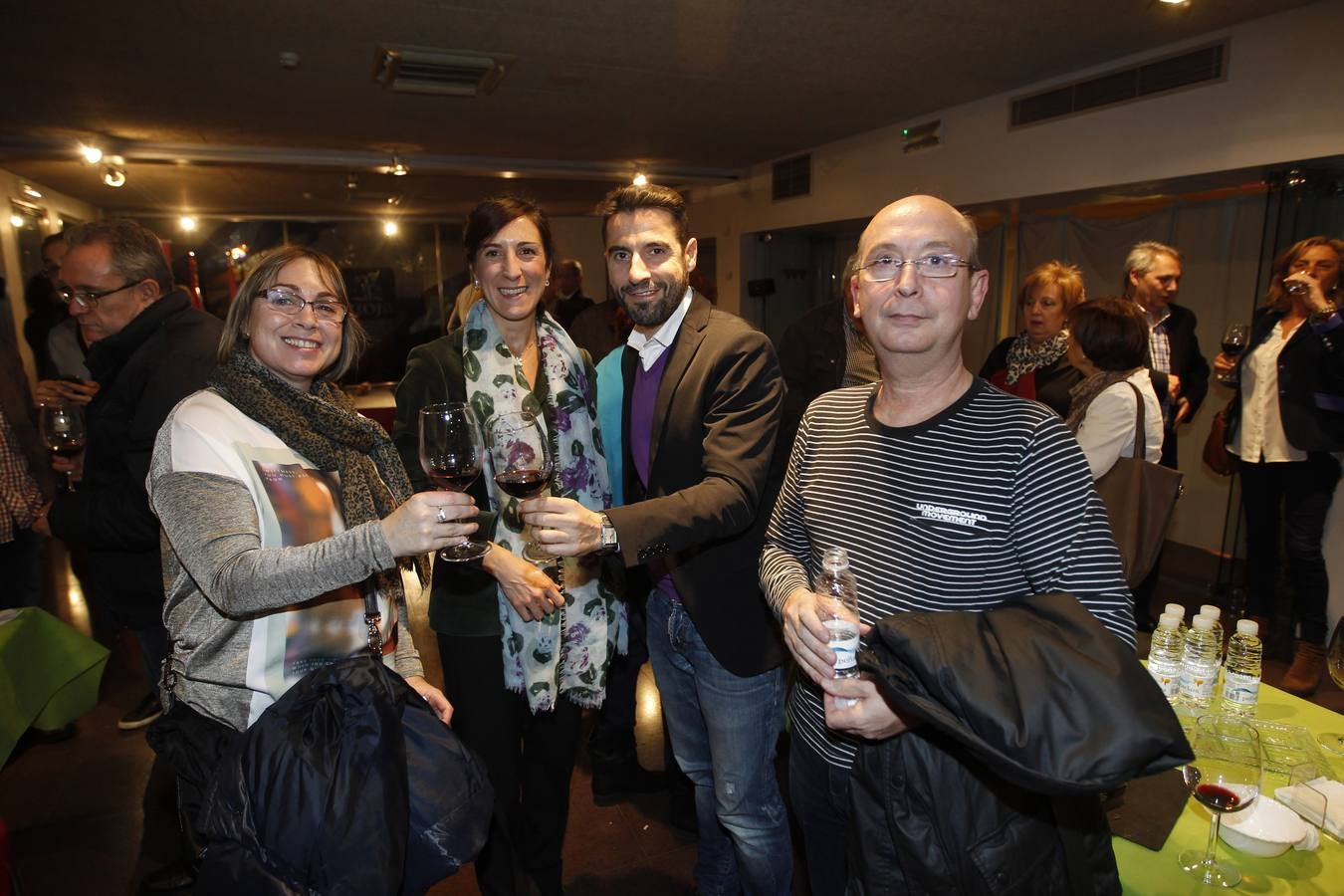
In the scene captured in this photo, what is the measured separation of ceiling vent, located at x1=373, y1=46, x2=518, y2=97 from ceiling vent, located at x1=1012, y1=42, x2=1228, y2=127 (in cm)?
368

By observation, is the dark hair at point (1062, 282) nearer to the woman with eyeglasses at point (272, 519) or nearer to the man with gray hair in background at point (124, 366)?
the woman with eyeglasses at point (272, 519)

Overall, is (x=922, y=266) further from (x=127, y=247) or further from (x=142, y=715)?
(x=142, y=715)

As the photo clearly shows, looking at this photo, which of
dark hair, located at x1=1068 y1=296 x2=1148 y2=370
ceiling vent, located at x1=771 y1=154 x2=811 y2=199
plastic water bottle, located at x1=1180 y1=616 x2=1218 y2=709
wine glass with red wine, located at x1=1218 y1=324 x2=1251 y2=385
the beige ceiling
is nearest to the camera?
plastic water bottle, located at x1=1180 y1=616 x2=1218 y2=709

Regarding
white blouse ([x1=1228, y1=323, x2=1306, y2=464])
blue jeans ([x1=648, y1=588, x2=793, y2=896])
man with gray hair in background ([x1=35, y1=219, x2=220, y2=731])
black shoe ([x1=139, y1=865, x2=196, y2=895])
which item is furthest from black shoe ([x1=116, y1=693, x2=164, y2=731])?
white blouse ([x1=1228, y1=323, x2=1306, y2=464])

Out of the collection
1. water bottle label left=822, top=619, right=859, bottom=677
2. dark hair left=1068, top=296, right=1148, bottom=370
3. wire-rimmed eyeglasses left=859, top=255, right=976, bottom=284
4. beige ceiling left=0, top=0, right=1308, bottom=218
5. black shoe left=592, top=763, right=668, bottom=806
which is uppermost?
beige ceiling left=0, top=0, right=1308, bottom=218

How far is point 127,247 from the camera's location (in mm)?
2209

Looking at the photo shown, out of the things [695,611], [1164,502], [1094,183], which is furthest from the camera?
[1094,183]

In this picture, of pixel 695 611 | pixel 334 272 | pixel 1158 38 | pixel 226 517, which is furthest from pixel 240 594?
pixel 1158 38

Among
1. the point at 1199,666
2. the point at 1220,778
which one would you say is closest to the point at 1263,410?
the point at 1199,666

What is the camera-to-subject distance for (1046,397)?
3383 millimetres

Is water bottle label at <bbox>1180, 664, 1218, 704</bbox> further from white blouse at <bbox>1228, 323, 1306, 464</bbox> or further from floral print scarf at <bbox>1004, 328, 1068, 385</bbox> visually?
white blouse at <bbox>1228, 323, 1306, 464</bbox>

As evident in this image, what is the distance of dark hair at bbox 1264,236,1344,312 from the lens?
356cm

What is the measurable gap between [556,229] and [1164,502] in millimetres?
11812

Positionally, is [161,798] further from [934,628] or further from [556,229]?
[556,229]
